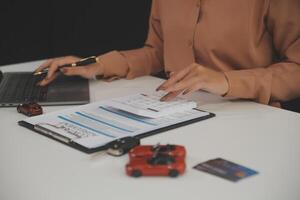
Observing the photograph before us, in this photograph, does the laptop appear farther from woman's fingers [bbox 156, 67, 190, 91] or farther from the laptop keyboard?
woman's fingers [bbox 156, 67, 190, 91]

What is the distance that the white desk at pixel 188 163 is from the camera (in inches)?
33.2

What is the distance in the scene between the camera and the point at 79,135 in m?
1.06

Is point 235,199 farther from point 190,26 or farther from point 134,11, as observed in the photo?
point 134,11

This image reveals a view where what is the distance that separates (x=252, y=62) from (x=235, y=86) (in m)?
0.24

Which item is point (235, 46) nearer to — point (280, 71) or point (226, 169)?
point (280, 71)

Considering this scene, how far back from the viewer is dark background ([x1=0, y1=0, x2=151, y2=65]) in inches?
101

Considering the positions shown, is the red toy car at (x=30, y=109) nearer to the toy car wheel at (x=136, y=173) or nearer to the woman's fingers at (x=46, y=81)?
the woman's fingers at (x=46, y=81)

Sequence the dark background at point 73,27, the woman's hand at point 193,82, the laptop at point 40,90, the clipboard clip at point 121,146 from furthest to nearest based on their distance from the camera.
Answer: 1. the dark background at point 73,27
2. the laptop at point 40,90
3. the woman's hand at point 193,82
4. the clipboard clip at point 121,146

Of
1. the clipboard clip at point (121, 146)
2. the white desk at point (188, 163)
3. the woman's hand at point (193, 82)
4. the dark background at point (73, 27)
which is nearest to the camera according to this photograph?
the white desk at point (188, 163)

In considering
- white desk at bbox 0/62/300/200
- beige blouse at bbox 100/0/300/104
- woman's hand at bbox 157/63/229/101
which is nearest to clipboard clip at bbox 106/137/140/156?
white desk at bbox 0/62/300/200

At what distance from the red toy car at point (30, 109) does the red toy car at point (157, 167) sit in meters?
0.42

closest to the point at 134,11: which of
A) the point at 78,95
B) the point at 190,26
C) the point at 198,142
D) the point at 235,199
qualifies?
the point at 190,26

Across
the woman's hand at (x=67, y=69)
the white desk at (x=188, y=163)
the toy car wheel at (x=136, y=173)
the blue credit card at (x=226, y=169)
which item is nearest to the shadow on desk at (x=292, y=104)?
the white desk at (x=188, y=163)

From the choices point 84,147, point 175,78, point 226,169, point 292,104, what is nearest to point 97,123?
point 84,147
